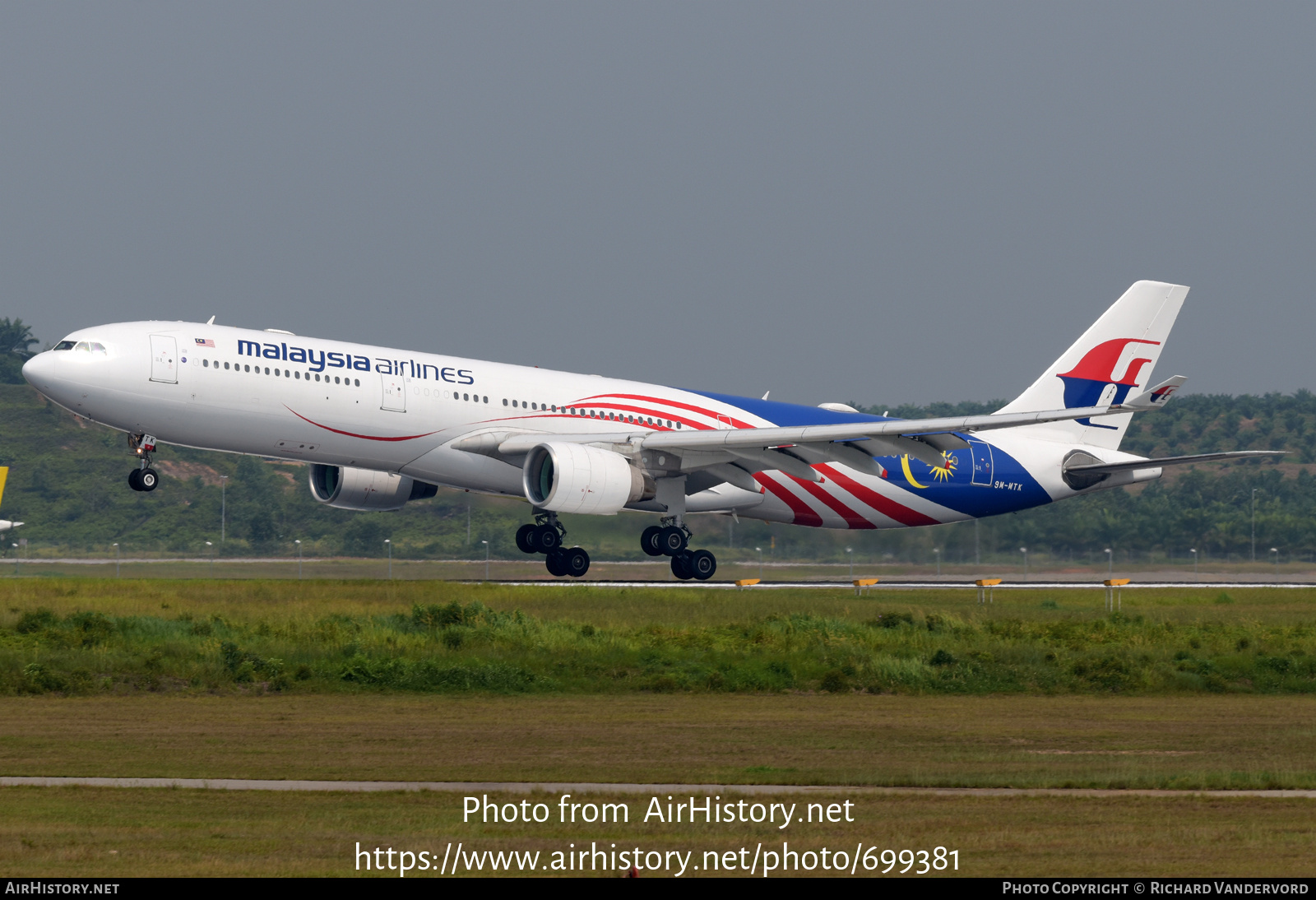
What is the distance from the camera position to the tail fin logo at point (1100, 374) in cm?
5150

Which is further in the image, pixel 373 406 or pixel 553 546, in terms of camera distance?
pixel 553 546

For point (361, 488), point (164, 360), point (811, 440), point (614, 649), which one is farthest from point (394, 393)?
point (614, 649)

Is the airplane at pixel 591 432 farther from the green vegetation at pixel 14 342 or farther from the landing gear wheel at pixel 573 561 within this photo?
the green vegetation at pixel 14 342

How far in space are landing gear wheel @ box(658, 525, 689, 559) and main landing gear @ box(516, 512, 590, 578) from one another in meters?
2.33

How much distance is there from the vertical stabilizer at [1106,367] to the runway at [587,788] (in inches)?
1393

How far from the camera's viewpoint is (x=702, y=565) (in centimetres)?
4612

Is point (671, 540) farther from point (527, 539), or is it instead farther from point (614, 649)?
point (614, 649)

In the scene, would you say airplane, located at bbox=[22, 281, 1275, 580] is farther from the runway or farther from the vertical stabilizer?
the runway

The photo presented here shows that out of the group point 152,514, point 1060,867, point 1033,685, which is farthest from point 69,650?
point 152,514

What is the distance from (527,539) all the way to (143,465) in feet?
35.1

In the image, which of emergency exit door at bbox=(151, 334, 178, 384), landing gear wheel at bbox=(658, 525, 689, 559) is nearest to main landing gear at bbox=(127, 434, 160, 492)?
emergency exit door at bbox=(151, 334, 178, 384)

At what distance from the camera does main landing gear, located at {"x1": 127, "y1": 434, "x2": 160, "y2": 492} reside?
3878 cm

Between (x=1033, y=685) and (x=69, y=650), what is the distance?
56.3 ft

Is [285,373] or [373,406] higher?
[285,373]
